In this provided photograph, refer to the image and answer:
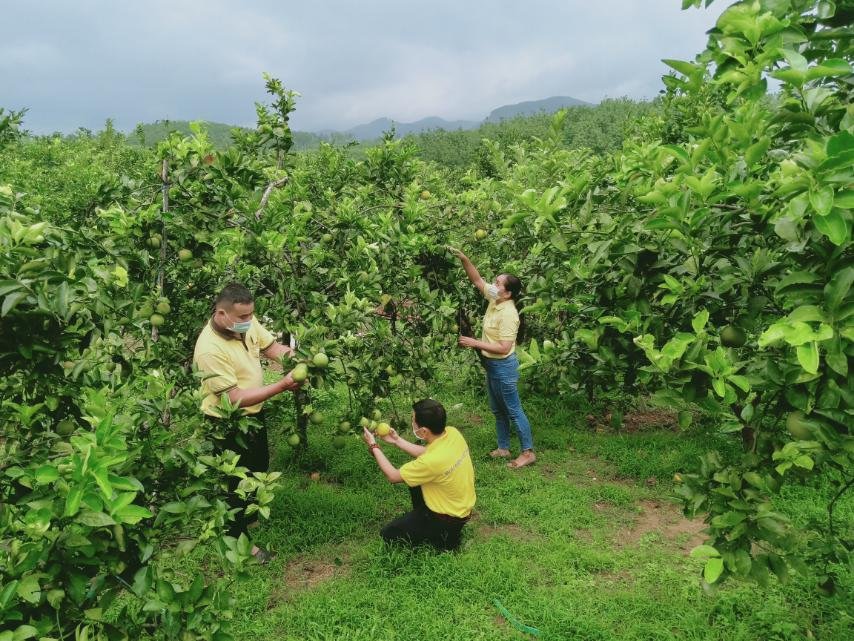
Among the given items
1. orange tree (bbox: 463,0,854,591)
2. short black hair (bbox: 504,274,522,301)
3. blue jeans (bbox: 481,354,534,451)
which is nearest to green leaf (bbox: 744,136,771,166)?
orange tree (bbox: 463,0,854,591)

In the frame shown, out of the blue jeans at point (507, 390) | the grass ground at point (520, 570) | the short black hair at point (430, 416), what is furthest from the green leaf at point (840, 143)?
the blue jeans at point (507, 390)

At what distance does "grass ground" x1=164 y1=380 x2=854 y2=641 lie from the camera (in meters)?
3.35

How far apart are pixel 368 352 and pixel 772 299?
2534 mm

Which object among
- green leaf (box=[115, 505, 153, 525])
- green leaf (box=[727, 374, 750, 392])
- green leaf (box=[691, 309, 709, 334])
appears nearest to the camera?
green leaf (box=[115, 505, 153, 525])

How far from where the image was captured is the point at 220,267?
358 cm

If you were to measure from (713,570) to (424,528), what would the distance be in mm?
2622

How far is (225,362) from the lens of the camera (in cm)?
350

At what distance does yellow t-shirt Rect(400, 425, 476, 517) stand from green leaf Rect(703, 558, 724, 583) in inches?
89.4

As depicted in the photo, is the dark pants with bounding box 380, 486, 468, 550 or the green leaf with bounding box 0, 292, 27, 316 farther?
the dark pants with bounding box 380, 486, 468, 550

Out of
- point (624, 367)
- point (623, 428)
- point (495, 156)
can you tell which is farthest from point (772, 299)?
point (495, 156)

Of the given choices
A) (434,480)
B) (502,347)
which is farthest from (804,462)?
(502,347)

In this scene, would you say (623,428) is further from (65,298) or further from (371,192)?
(65,298)

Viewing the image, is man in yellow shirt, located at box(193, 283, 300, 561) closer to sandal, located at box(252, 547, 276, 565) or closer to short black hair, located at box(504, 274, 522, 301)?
sandal, located at box(252, 547, 276, 565)

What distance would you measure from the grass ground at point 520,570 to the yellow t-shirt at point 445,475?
0.39m
